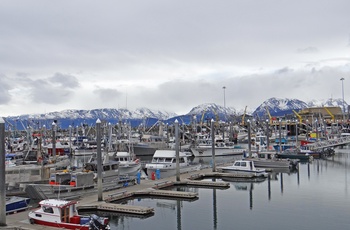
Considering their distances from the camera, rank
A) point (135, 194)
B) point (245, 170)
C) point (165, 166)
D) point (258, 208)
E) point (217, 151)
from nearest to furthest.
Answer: point (258, 208)
point (135, 194)
point (165, 166)
point (245, 170)
point (217, 151)

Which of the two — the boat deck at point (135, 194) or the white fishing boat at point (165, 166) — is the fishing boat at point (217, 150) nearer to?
the white fishing boat at point (165, 166)

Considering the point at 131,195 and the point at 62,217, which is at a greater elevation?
the point at 62,217

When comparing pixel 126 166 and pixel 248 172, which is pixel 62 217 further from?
pixel 248 172

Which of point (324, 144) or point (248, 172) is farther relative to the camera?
point (324, 144)

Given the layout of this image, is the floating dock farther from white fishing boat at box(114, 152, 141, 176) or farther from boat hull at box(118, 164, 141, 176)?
boat hull at box(118, 164, 141, 176)

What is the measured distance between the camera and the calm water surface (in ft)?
78.0

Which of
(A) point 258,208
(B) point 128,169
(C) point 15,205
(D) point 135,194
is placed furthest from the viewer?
(B) point 128,169

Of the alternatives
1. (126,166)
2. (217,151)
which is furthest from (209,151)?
(126,166)

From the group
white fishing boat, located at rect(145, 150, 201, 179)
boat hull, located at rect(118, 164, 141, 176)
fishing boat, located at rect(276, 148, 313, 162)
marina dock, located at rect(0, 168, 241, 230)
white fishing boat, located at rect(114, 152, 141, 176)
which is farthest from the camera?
fishing boat, located at rect(276, 148, 313, 162)

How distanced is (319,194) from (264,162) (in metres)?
18.0

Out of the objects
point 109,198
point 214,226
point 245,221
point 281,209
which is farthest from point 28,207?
point 281,209

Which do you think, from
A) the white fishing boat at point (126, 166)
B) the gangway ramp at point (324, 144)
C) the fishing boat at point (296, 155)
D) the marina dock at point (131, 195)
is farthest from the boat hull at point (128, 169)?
the gangway ramp at point (324, 144)

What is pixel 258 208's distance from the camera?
92.4 feet

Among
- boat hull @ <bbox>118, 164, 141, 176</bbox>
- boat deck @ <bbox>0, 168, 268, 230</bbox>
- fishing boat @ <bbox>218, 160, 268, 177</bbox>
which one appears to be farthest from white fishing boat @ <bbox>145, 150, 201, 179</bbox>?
fishing boat @ <bbox>218, 160, 268, 177</bbox>
